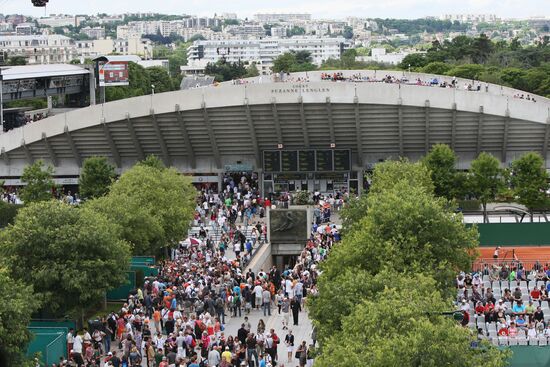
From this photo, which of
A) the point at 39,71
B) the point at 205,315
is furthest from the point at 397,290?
the point at 39,71

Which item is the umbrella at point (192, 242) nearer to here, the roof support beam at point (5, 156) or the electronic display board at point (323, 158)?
the electronic display board at point (323, 158)

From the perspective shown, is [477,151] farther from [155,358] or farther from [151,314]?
[155,358]

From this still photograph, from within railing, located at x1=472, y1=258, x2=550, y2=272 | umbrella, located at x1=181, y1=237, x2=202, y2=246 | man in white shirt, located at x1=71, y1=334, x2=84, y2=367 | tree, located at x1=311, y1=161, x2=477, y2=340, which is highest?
tree, located at x1=311, y1=161, x2=477, y2=340

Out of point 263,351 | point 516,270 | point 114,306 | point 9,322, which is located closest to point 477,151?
point 516,270

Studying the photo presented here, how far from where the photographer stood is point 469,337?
982 inches

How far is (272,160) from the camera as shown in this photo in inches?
2928

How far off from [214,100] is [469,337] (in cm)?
4674

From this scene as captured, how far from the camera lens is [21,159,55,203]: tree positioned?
2581 inches

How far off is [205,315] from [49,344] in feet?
Answer: 17.8

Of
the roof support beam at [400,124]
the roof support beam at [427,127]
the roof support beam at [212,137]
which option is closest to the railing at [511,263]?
the roof support beam at [427,127]

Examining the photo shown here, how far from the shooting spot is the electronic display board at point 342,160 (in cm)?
7388

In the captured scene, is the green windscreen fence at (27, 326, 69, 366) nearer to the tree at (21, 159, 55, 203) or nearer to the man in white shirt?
the man in white shirt

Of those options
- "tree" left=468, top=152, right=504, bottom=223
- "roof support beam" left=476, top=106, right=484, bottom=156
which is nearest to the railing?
"tree" left=468, top=152, right=504, bottom=223

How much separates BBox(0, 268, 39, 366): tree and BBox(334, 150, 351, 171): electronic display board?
44.0m
